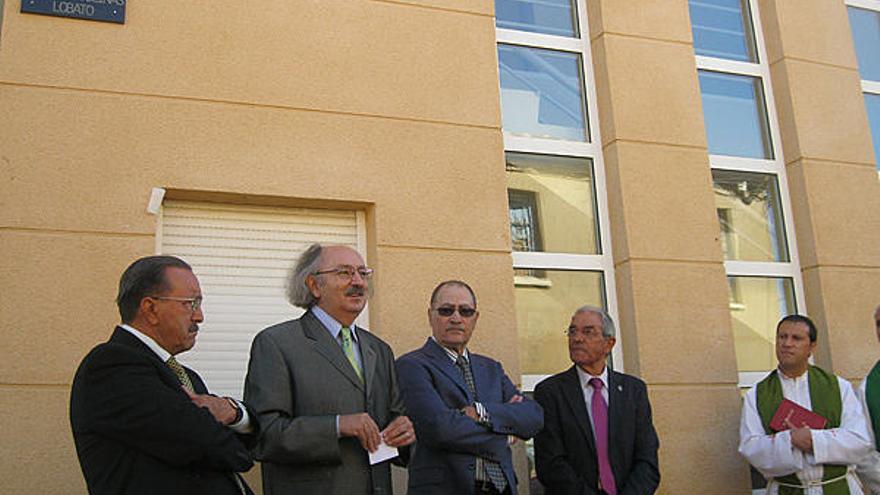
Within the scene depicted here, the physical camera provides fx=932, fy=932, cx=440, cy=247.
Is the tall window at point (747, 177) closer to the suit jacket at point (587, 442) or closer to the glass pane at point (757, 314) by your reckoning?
the glass pane at point (757, 314)

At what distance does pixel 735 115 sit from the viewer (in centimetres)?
636

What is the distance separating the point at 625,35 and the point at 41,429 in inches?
160

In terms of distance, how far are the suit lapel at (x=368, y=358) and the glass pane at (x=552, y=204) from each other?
1842mm

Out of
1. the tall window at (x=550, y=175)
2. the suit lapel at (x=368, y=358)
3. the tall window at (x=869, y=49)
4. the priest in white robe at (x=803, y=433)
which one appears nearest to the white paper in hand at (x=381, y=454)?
the suit lapel at (x=368, y=358)

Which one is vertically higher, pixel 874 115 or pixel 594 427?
pixel 874 115

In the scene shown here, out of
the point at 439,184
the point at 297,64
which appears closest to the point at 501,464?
the point at 439,184

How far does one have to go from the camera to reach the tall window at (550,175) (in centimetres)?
543

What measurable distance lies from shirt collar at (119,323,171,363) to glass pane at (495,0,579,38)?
3617 millimetres

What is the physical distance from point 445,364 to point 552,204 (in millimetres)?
1848

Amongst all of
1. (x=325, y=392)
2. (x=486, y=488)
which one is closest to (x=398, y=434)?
(x=325, y=392)

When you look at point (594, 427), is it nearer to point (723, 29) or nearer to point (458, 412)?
point (458, 412)

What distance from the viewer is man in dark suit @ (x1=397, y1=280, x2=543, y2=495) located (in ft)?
12.8

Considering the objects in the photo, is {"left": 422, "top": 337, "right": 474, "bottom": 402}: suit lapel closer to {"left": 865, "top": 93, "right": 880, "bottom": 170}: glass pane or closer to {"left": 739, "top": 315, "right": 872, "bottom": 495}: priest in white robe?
{"left": 739, "top": 315, "right": 872, "bottom": 495}: priest in white robe

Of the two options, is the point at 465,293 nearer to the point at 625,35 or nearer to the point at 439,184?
the point at 439,184
